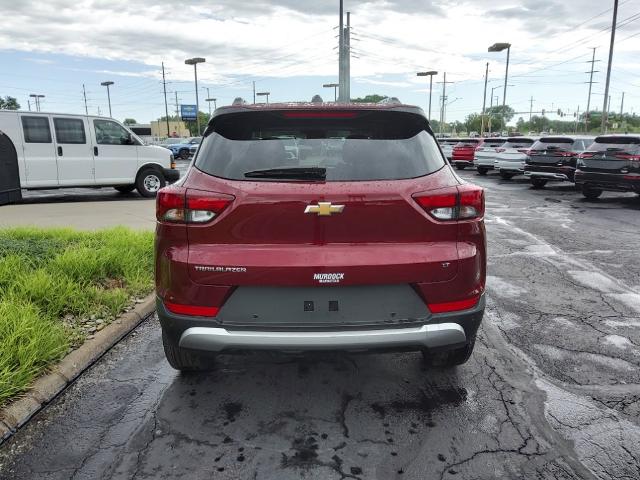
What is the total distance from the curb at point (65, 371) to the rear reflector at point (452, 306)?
7.79ft

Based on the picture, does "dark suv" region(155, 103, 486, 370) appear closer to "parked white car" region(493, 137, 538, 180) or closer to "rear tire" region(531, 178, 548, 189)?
"rear tire" region(531, 178, 548, 189)

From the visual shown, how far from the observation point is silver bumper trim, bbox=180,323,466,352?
2.65 meters

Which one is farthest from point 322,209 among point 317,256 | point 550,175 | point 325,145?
point 550,175

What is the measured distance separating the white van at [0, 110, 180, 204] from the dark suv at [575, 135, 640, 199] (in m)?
10.5

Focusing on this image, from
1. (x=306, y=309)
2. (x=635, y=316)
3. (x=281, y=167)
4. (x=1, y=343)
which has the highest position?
(x=281, y=167)

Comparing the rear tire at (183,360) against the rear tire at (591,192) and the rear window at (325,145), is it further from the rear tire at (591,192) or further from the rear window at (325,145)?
the rear tire at (591,192)

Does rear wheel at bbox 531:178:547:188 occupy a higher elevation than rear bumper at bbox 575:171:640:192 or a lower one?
lower

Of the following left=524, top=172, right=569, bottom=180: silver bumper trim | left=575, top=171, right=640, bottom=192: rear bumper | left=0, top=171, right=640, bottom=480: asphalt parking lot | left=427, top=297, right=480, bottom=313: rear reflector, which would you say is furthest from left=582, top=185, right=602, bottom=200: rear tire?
left=427, top=297, right=480, bottom=313: rear reflector

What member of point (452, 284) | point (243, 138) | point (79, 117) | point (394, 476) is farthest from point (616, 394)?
point (79, 117)

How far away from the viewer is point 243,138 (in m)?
2.97

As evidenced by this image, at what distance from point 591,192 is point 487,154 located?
8603mm

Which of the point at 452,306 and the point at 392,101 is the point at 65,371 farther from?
the point at 392,101

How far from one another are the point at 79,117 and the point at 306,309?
11.4 meters

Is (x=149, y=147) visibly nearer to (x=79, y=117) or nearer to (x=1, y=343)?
(x=79, y=117)
